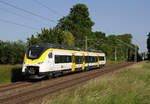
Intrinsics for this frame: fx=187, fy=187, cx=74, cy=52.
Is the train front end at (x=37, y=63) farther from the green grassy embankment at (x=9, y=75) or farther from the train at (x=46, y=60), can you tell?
the green grassy embankment at (x=9, y=75)

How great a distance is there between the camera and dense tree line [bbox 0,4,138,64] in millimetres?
27859

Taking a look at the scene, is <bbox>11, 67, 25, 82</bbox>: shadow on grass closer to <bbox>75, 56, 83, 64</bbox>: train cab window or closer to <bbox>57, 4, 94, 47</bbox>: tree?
<bbox>75, 56, 83, 64</bbox>: train cab window

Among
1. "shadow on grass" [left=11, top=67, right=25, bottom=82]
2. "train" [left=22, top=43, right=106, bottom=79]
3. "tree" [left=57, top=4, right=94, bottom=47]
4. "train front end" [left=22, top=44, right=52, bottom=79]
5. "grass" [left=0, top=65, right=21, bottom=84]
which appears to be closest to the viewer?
"train front end" [left=22, top=44, right=52, bottom=79]

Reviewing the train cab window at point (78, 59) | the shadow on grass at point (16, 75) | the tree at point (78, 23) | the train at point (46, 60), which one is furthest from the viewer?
the tree at point (78, 23)

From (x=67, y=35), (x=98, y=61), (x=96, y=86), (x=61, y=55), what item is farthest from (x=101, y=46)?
(x=96, y=86)

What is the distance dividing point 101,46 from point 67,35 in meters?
20.6

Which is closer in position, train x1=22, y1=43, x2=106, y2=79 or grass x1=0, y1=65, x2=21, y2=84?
train x1=22, y1=43, x2=106, y2=79

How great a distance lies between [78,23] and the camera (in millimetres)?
61531

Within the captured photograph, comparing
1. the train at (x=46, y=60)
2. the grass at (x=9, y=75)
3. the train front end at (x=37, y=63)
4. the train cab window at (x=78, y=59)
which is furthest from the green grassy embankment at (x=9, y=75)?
the train cab window at (x=78, y=59)

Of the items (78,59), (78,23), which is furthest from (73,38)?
(78,59)

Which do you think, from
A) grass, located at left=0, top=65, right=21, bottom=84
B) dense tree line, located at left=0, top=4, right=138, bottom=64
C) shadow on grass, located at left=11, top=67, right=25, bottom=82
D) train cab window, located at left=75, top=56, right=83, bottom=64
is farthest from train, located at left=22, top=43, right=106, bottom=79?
dense tree line, located at left=0, top=4, right=138, bottom=64

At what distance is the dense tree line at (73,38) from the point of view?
27859 millimetres

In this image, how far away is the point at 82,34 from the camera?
5850 cm

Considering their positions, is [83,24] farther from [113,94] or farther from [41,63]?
[113,94]
